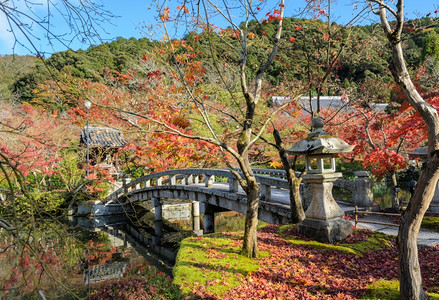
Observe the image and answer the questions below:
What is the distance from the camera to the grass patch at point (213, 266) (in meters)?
5.19

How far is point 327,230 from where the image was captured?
646cm

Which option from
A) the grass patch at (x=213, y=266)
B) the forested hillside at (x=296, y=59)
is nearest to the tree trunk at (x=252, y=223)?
the grass patch at (x=213, y=266)

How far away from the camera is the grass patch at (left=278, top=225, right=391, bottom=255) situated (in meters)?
6.14

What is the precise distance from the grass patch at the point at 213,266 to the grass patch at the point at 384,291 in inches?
75.3

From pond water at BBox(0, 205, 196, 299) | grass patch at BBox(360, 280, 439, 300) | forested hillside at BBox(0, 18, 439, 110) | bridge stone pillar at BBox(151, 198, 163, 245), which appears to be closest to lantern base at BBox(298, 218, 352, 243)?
grass patch at BBox(360, 280, 439, 300)

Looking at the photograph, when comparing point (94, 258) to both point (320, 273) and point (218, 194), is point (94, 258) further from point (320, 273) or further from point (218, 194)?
point (320, 273)

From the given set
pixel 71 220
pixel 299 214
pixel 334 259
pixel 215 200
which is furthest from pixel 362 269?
pixel 71 220

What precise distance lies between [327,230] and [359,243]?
712mm

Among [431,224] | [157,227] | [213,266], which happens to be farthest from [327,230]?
[157,227]

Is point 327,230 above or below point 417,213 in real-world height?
below

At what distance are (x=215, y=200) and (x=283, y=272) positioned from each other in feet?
22.9

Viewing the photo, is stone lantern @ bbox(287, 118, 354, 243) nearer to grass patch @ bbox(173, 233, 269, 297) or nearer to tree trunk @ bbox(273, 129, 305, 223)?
tree trunk @ bbox(273, 129, 305, 223)

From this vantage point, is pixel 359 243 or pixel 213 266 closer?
pixel 213 266

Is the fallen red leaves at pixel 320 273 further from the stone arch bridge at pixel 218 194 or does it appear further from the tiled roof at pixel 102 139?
the tiled roof at pixel 102 139
